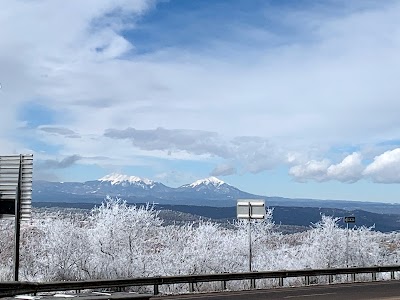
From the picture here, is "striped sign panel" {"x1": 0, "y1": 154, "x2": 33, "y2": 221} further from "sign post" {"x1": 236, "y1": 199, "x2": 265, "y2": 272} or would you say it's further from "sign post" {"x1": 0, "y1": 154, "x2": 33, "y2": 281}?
"sign post" {"x1": 236, "y1": 199, "x2": 265, "y2": 272}

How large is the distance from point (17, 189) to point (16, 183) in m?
0.25

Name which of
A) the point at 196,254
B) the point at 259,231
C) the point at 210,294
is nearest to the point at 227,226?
the point at 259,231

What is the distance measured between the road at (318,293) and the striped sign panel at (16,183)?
17.7 ft

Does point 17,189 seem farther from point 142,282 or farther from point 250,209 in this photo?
point 250,209

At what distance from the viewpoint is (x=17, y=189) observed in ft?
74.7

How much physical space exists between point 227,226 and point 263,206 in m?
24.9

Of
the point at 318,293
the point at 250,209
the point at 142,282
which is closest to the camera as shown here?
the point at 142,282

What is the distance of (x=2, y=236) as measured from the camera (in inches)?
1779

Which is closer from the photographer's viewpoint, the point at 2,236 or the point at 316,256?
the point at 2,236

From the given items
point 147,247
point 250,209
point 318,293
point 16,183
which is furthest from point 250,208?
point 147,247

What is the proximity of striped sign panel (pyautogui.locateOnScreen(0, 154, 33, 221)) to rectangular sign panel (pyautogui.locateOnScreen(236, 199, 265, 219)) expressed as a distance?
9021 millimetres

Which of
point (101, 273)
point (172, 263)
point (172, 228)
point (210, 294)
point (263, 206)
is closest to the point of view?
point (210, 294)

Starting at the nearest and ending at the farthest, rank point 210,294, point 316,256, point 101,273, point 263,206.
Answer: point 210,294
point 263,206
point 101,273
point 316,256

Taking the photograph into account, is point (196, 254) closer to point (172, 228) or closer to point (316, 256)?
point (172, 228)
